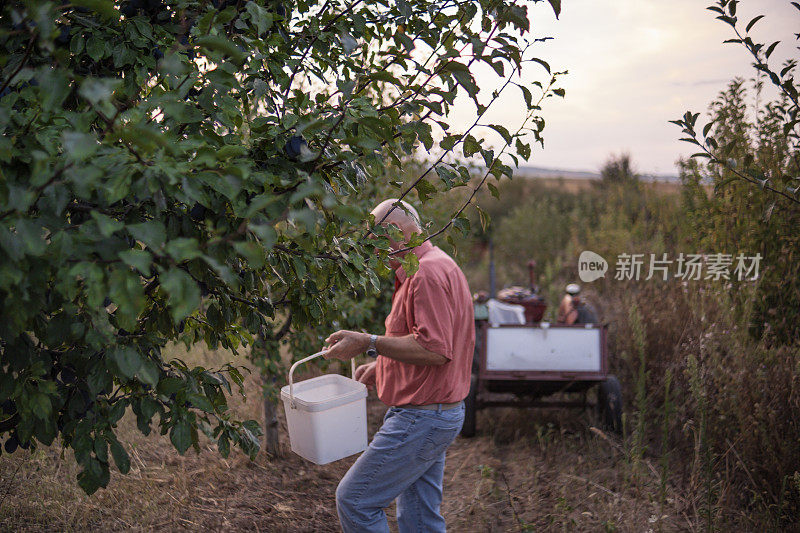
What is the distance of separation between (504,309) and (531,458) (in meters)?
1.57

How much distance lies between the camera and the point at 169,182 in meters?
1.14

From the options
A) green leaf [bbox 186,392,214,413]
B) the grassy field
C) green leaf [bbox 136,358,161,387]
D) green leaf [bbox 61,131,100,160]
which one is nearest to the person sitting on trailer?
the grassy field

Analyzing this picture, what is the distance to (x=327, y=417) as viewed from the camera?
8.58 feet

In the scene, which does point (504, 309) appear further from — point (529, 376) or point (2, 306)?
point (2, 306)

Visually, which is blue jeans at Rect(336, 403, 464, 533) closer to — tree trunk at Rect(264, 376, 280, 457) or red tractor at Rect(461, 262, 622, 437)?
tree trunk at Rect(264, 376, 280, 457)

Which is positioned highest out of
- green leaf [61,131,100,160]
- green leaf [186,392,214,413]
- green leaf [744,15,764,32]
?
green leaf [744,15,764,32]

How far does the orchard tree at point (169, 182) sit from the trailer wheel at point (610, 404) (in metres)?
3.23

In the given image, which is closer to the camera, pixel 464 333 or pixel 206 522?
pixel 464 333

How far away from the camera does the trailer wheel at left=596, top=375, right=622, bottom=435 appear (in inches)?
182

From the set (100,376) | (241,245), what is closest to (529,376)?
(100,376)

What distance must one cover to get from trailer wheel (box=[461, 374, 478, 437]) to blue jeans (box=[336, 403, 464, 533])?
213 centimetres

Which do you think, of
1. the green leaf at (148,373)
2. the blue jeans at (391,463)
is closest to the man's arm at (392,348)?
the blue jeans at (391,463)

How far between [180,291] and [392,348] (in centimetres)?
169

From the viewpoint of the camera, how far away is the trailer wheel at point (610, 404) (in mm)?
4625
